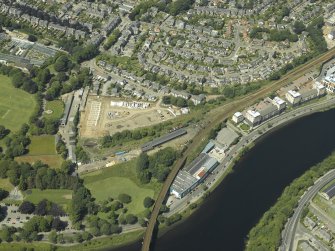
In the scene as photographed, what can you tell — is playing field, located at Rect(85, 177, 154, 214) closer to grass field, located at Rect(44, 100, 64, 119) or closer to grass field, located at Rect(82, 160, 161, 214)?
grass field, located at Rect(82, 160, 161, 214)

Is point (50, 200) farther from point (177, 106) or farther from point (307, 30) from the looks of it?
point (307, 30)

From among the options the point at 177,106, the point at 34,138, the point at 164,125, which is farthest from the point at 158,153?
the point at 34,138

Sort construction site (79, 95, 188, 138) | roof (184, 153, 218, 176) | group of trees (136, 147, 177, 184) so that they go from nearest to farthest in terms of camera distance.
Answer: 1. group of trees (136, 147, 177, 184)
2. roof (184, 153, 218, 176)
3. construction site (79, 95, 188, 138)

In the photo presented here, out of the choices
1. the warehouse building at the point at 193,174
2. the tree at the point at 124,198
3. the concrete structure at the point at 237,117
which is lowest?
the tree at the point at 124,198

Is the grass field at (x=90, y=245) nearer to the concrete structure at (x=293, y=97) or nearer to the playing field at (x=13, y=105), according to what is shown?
the playing field at (x=13, y=105)

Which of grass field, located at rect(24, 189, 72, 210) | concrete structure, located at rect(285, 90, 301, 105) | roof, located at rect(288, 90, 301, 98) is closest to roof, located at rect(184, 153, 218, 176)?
grass field, located at rect(24, 189, 72, 210)

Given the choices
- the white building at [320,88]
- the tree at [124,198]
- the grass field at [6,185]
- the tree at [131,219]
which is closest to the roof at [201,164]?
the tree at [124,198]

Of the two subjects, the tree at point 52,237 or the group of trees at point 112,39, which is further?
the group of trees at point 112,39
